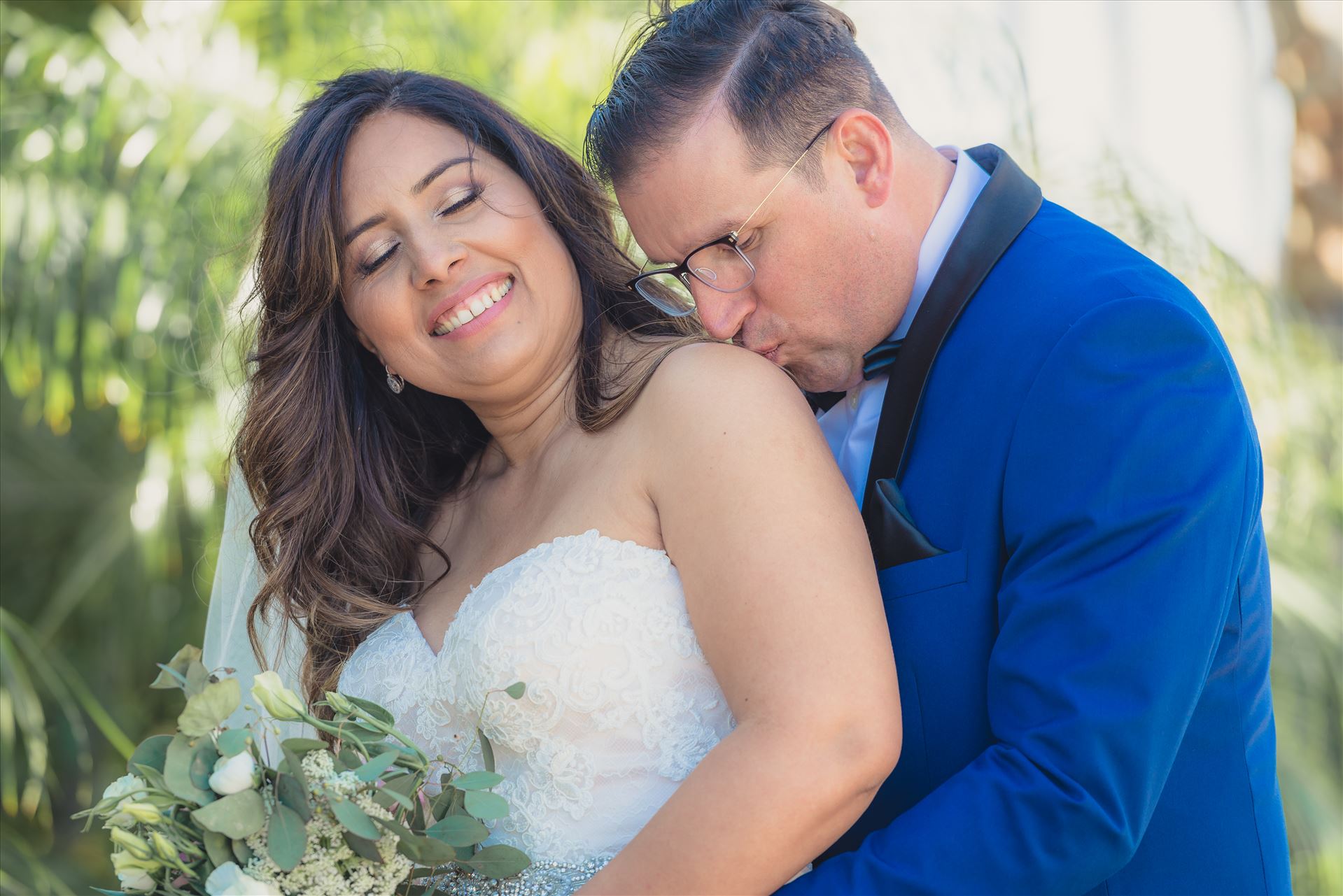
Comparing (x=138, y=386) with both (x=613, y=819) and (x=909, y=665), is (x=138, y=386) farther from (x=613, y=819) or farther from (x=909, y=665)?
(x=909, y=665)

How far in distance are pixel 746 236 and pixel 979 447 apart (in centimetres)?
64

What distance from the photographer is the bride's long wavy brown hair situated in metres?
2.88

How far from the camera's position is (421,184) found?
276 cm

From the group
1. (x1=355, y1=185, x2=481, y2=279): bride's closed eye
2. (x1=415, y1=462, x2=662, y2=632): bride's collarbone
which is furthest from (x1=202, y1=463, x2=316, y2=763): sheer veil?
(x1=355, y1=185, x2=481, y2=279): bride's closed eye

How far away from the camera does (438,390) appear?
2.92 metres

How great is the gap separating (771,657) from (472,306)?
3.75 feet

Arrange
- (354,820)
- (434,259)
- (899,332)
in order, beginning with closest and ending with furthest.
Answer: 1. (354,820)
2. (899,332)
3. (434,259)

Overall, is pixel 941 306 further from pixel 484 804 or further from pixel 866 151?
pixel 484 804

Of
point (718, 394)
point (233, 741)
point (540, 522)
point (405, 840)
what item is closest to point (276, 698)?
point (233, 741)

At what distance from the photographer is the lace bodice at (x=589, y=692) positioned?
7.55ft

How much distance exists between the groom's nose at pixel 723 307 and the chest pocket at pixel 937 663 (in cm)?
60

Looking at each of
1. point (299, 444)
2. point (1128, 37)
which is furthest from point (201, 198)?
point (1128, 37)

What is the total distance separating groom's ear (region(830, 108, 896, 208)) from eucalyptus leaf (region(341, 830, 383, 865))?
1460mm

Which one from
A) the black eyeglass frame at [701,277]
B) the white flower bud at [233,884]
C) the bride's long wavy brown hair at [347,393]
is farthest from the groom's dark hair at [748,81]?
the white flower bud at [233,884]
